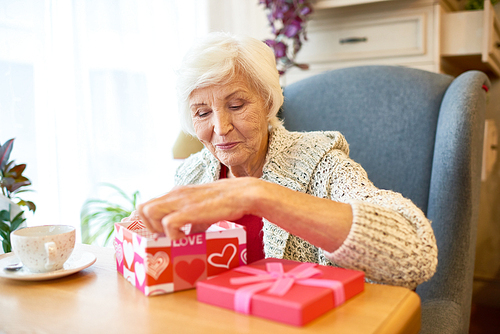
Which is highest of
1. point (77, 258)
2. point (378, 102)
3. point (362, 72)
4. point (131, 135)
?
point (362, 72)

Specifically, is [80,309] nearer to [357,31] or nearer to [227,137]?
[227,137]

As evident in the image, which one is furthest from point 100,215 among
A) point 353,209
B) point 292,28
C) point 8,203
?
point 353,209

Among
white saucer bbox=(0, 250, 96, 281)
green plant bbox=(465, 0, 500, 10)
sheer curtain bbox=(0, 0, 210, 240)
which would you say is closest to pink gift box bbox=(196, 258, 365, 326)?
white saucer bbox=(0, 250, 96, 281)

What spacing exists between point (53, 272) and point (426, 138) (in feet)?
3.51

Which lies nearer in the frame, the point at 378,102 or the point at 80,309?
the point at 80,309

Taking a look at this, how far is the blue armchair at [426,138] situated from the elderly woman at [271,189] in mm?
314

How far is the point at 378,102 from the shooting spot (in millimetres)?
1354

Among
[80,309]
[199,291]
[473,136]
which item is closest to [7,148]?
[80,309]

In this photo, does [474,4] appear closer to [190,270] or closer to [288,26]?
[288,26]

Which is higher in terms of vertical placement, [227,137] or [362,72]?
[362,72]

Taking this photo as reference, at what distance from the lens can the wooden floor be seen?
2016mm

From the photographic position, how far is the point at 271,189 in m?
0.66

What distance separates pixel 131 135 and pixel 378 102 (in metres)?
1.06

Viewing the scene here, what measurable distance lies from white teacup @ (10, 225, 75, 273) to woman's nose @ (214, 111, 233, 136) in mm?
406
